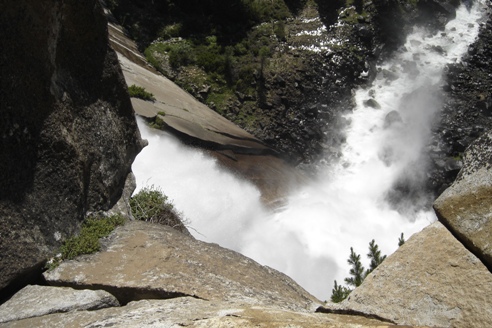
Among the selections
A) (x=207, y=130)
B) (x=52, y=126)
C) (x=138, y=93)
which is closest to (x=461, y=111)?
(x=207, y=130)

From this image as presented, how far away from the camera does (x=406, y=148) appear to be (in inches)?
1019

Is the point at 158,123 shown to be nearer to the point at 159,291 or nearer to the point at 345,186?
the point at 345,186

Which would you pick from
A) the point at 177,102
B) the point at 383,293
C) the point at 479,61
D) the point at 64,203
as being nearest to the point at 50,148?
the point at 64,203

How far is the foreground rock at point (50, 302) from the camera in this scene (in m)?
5.73

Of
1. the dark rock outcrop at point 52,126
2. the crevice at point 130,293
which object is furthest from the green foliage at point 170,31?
the crevice at point 130,293

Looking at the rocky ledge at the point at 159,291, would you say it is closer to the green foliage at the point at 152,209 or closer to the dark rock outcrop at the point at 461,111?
the green foliage at the point at 152,209

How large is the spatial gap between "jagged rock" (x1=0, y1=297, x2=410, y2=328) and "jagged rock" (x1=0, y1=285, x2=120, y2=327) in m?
0.18

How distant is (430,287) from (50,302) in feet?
12.7

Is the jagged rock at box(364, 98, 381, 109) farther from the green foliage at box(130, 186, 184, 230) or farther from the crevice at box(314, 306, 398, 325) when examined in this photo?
the crevice at box(314, 306, 398, 325)

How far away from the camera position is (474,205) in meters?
4.52

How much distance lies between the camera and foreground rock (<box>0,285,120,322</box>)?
5730mm

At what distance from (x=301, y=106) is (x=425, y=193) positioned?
22.1 ft

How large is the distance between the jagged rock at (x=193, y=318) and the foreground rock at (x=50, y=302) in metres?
0.18

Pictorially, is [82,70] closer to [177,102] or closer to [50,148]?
[50,148]
